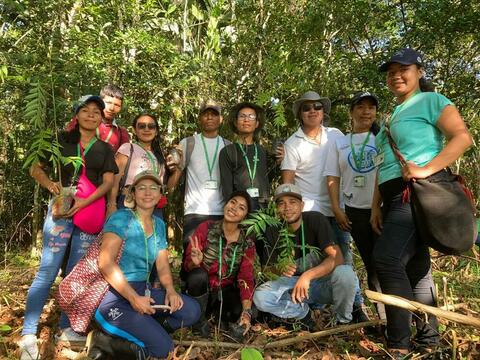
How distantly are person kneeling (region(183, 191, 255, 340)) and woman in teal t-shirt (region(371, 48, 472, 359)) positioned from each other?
1410 millimetres

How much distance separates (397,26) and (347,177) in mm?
4580

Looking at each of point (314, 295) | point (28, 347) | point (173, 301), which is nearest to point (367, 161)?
point (314, 295)

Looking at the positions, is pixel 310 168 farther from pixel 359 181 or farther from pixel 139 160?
pixel 139 160

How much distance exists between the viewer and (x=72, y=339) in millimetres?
3309

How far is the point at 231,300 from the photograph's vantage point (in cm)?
382

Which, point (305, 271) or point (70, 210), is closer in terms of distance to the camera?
point (70, 210)

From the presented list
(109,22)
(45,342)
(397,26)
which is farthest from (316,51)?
(45,342)

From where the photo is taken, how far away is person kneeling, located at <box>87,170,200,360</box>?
3.00 meters

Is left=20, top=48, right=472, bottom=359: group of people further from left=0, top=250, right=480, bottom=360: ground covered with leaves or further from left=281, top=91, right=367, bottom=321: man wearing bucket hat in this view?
left=0, top=250, right=480, bottom=360: ground covered with leaves

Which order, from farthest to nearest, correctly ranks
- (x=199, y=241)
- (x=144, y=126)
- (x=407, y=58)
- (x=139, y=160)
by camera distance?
(x=144, y=126) < (x=139, y=160) < (x=199, y=241) < (x=407, y=58)

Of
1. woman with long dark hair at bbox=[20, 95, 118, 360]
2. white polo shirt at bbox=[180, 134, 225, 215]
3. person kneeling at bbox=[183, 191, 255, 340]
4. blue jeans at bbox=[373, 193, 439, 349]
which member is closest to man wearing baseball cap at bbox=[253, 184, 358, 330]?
person kneeling at bbox=[183, 191, 255, 340]

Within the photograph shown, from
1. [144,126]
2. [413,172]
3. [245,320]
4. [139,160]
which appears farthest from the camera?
[144,126]

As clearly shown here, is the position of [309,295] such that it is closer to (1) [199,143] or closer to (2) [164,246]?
(2) [164,246]

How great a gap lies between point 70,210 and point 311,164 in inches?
93.2
